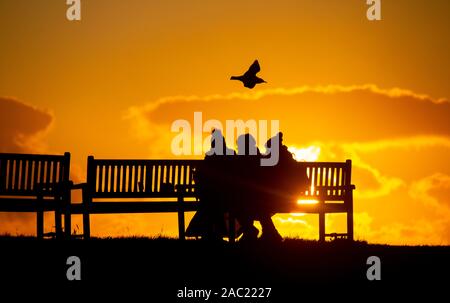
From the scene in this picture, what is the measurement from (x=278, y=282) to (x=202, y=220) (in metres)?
4.38

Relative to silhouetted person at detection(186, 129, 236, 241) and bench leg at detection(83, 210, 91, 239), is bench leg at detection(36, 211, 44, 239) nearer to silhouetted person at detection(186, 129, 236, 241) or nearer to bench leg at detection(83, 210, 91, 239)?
bench leg at detection(83, 210, 91, 239)

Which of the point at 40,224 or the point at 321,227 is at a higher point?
the point at 40,224

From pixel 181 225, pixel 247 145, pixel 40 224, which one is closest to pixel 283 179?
pixel 247 145

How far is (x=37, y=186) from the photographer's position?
12133 mm

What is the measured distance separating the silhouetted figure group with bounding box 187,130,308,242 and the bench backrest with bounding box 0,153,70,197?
1.95 m

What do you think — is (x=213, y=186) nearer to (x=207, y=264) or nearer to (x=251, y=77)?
(x=207, y=264)

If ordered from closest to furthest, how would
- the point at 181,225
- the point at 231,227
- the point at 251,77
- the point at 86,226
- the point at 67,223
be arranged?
the point at 67,223
the point at 86,226
the point at 181,225
the point at 231,227
the point at 251,77

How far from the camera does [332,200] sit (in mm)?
13742

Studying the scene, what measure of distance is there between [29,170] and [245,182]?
3.12m

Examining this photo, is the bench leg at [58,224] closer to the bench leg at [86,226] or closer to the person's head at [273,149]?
the bench leg at [86,226]

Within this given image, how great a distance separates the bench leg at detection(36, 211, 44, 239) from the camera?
12.2 m

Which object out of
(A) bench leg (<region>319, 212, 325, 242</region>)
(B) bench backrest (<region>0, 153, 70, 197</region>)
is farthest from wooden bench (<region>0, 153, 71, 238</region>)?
(A) bench leg (<region>319, 212, 325, 242</region>)

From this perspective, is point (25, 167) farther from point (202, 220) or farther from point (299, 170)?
point (299, 170)
